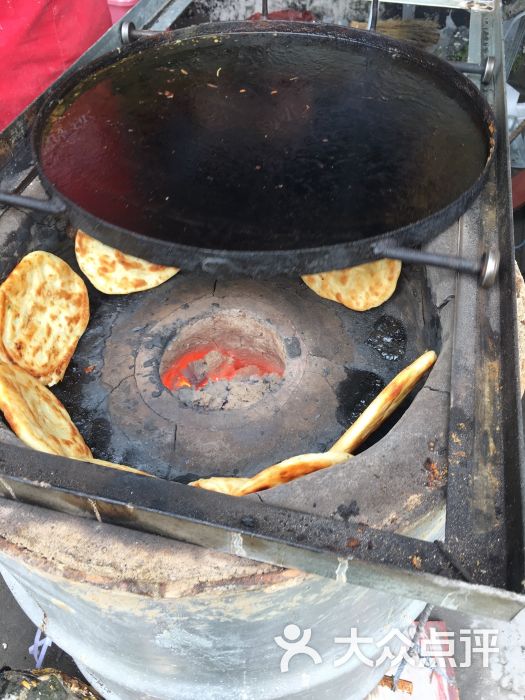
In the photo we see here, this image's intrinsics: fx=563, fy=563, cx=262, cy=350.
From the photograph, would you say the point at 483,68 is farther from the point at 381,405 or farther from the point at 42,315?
the point at 42,315

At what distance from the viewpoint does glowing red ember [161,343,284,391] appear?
307 centimetres

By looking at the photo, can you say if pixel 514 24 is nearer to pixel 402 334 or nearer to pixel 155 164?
pixel 402 334

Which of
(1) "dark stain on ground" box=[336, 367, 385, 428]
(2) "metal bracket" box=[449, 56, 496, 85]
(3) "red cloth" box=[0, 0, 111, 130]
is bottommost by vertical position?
(1) "dark stain on ground" box=[336, 367, 385, 428]

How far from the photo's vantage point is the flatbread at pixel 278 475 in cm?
168

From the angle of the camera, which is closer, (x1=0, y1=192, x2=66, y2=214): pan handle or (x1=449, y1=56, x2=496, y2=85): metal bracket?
(x1=0, y1=192, x2=66, y2=214): pan handle

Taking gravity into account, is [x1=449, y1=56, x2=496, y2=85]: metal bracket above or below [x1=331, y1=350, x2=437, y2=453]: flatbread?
above

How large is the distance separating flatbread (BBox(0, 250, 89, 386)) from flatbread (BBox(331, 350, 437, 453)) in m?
1.29

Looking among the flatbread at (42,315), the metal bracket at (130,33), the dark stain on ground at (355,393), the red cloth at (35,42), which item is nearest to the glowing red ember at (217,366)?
the dark stain on ground at (355,393)

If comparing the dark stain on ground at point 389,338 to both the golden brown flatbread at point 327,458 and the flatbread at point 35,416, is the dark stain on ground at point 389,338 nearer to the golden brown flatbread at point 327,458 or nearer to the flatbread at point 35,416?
the golden brown flatbread at point 327,458

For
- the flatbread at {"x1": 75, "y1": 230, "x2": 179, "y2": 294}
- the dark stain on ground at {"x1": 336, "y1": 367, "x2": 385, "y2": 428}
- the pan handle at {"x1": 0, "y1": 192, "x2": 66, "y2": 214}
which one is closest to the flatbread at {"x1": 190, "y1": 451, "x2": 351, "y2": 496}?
the dark stain on ground at {"x1": 336, "y1": 367, "x2": 385, "y2": 428}

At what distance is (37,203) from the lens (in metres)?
1.86

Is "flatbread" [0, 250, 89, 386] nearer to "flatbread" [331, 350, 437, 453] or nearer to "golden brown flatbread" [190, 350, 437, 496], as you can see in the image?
"golden brown flatbread" [190, 350, 437, 496]

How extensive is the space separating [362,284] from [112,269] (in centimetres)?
118

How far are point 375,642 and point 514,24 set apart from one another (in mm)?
4868
